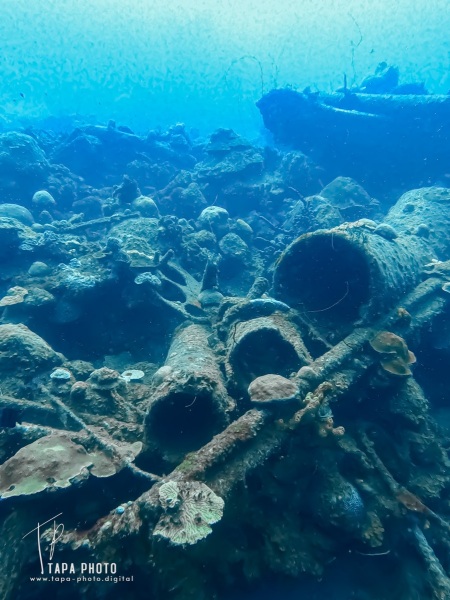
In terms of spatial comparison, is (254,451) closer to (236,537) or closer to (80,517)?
(236,537)

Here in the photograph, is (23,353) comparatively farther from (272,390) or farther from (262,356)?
(272,390)

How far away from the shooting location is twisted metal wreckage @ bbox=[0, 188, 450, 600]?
3158 mm

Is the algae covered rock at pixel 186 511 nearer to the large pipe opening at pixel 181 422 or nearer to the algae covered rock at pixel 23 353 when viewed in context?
the large pipe opening at pixel 181 422

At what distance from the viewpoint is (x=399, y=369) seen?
5359 mm

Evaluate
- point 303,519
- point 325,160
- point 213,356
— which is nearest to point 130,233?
point 213,356

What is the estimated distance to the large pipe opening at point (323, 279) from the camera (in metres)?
6.86

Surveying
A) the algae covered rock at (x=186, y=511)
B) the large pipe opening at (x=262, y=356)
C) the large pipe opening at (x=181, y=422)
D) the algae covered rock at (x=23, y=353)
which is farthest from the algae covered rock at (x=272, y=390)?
the algae covered rock at (x=23, y=353)

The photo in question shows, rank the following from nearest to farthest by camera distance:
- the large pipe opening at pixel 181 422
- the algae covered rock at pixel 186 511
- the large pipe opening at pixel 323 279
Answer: the algae covered rock at pixel 186 511 → the large pipe opening at pixel 181 422 → the large pipe opening at pixel 323 279

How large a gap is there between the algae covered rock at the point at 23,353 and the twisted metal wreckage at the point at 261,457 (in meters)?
0.72

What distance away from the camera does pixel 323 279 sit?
25.2 ft

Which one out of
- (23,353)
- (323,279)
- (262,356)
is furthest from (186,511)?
(323,279)

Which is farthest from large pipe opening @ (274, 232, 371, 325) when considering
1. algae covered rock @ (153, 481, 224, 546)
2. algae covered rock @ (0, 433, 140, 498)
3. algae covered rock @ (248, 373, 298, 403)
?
algae covered rock @ (0, 433, 140, 498)

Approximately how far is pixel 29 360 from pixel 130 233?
19.1 feet

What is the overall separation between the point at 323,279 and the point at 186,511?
6.04 metres
